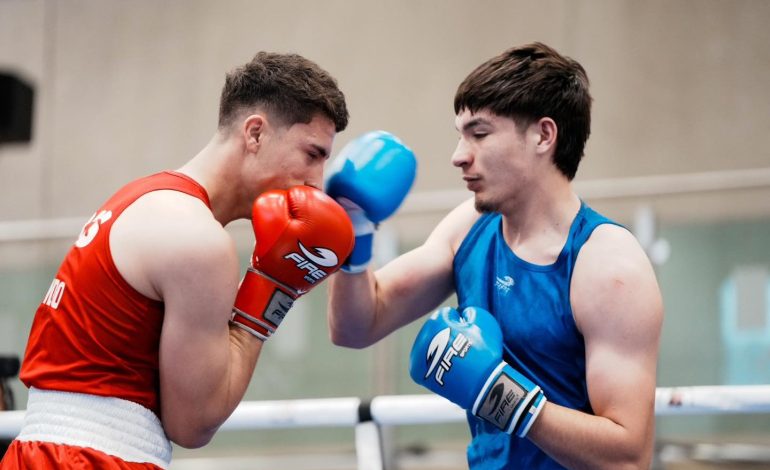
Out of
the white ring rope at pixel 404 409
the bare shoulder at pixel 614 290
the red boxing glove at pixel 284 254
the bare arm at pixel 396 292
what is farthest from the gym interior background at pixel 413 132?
the red boxing glove at pixel 284 254

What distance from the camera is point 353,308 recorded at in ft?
7.20

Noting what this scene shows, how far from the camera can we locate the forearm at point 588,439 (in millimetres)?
1856

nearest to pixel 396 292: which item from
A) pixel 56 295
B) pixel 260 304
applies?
pixel 260 304

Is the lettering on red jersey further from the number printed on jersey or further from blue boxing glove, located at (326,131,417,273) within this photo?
blue boxing glove, located at (326,131,417,273)

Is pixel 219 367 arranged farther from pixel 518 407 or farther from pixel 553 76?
pixel 553 76

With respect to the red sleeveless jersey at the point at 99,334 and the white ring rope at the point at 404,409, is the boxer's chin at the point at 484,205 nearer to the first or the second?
the white ring rope at the point at 404,409

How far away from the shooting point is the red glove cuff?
1.81 m

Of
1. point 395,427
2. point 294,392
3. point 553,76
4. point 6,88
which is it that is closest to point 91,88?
point 6,88

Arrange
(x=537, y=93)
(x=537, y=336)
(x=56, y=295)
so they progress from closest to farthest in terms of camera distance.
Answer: (x=56, y=295), (x=537, y=336), (x=537, y=93)

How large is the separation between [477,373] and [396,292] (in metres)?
0.45

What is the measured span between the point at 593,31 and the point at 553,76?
12.0 ft

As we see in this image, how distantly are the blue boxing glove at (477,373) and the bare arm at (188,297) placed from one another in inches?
17.3

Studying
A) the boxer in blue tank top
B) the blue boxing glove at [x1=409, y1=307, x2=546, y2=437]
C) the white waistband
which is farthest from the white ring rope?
the white waistband

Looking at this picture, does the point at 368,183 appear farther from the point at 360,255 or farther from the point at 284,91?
the point at 284,91
